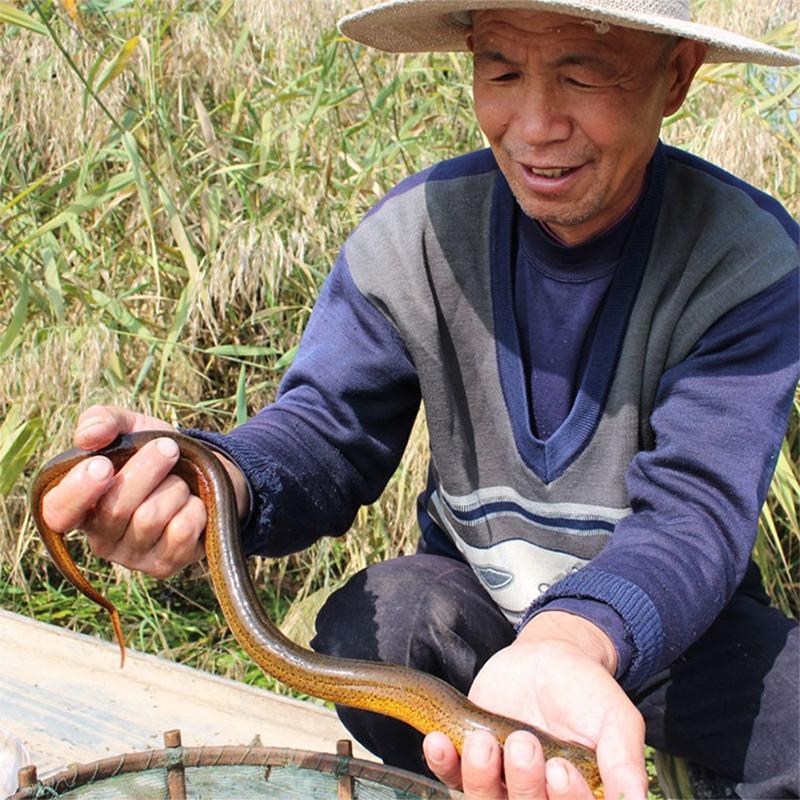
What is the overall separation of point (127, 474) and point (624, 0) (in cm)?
119

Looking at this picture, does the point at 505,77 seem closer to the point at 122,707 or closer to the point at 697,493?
the point at 697,493

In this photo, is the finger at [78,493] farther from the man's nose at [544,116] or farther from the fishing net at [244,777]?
the man's nose at [544,116]

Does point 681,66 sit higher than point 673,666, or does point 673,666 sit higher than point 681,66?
point 681,66

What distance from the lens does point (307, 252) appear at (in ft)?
11.8

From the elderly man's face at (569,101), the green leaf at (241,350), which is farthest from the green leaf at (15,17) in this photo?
the elderly man's face at (569,101)

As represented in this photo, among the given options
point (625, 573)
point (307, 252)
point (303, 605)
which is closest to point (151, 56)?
point (307, 252)

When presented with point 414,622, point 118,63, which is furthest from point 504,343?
point 118,63

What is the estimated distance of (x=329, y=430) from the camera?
8.12 feet

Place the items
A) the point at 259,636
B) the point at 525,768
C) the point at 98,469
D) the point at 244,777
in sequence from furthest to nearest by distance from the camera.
A: the point at 259,636 → the point at 244,777 → the point at 98,469 → the point at 525,768

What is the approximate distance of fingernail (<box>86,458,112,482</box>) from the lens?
1904 millimetres

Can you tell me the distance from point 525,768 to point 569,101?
4.05ft

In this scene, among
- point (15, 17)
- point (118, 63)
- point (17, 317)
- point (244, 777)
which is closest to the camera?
point (244, 777)

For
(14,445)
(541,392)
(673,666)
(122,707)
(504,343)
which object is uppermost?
(504,343)

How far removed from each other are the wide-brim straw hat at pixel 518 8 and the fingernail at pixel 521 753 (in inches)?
47.2
